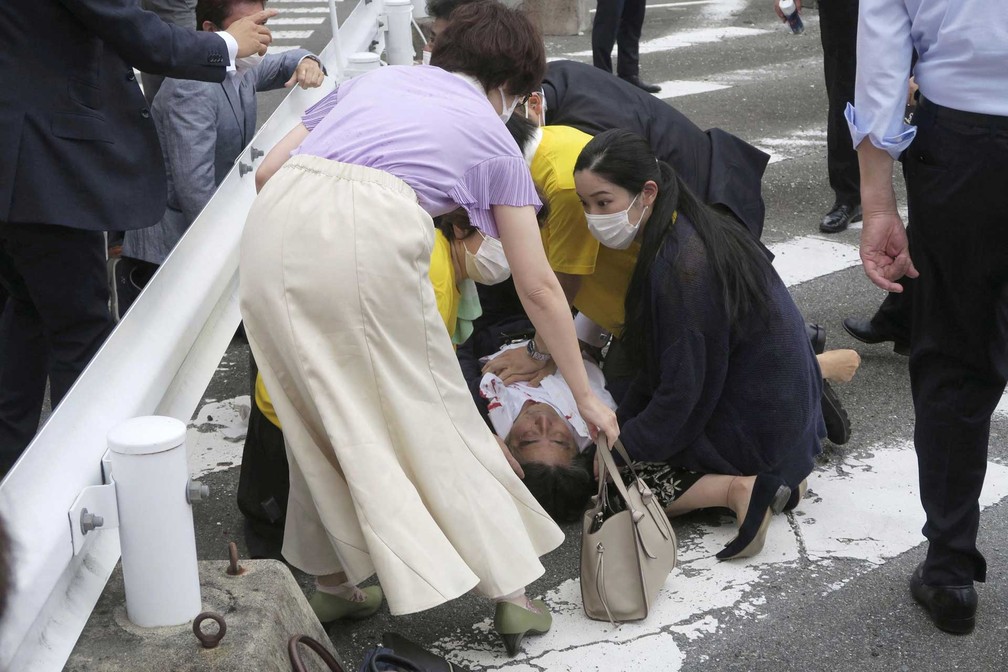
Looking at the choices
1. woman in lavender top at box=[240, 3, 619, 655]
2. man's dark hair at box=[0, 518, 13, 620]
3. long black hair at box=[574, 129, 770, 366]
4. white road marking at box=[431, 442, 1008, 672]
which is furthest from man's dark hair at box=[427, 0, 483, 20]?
man's dark hair at box=[0, 518, 13, 620]

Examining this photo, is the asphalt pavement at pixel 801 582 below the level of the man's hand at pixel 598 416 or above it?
below

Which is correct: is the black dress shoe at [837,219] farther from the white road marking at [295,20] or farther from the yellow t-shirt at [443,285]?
the white road marking at [295,20]

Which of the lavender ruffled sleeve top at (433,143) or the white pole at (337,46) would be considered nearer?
the lavender ruffled sleeve top at (433,143)

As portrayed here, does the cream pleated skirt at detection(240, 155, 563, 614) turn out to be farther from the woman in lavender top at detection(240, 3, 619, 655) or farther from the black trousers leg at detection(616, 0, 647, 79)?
the black trousers leg at detection(616, 0, 647, 79)

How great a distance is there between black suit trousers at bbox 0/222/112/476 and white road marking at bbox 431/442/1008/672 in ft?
4.12

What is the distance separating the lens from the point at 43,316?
306cm

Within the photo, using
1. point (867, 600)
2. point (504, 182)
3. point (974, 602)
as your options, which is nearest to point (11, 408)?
point (504, 182)

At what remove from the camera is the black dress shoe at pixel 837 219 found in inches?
224

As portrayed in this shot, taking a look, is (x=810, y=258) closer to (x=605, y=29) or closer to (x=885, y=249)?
(x=885, y=249)

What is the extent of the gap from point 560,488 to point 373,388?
104 cm

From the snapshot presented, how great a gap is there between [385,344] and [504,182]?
48 centimetres

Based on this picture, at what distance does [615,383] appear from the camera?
3.78 metres

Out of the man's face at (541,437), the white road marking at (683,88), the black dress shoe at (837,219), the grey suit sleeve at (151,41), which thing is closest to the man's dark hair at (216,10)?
the grey suit sleeve at (151,41)

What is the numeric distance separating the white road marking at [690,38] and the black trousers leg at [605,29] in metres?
1.20
